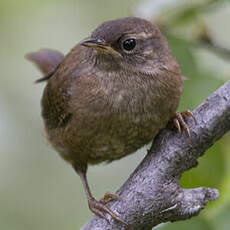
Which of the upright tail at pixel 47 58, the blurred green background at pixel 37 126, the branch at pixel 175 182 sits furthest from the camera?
the blurred green background at pixel 37 126

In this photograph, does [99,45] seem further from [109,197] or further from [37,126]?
[37,126]

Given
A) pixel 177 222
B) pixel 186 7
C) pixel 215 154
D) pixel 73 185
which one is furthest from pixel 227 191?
pixel 73 185

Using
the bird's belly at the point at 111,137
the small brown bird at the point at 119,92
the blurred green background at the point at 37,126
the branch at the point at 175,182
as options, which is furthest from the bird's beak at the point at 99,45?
the blurred green background at the point at 37,126

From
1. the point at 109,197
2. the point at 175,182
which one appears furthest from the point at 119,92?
the point at 175,182

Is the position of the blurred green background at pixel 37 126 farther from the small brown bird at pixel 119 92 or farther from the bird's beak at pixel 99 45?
the bird's beak at pixel 99 45

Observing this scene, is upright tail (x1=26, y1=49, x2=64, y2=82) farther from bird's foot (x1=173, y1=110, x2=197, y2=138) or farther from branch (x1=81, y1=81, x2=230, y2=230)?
branch (x1=81, y1=81, x2=230, y2=230)

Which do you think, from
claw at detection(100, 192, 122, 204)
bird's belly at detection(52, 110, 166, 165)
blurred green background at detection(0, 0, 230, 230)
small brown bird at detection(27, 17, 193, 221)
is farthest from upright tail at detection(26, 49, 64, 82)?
claw at detection(100, 192, 122, 204)
